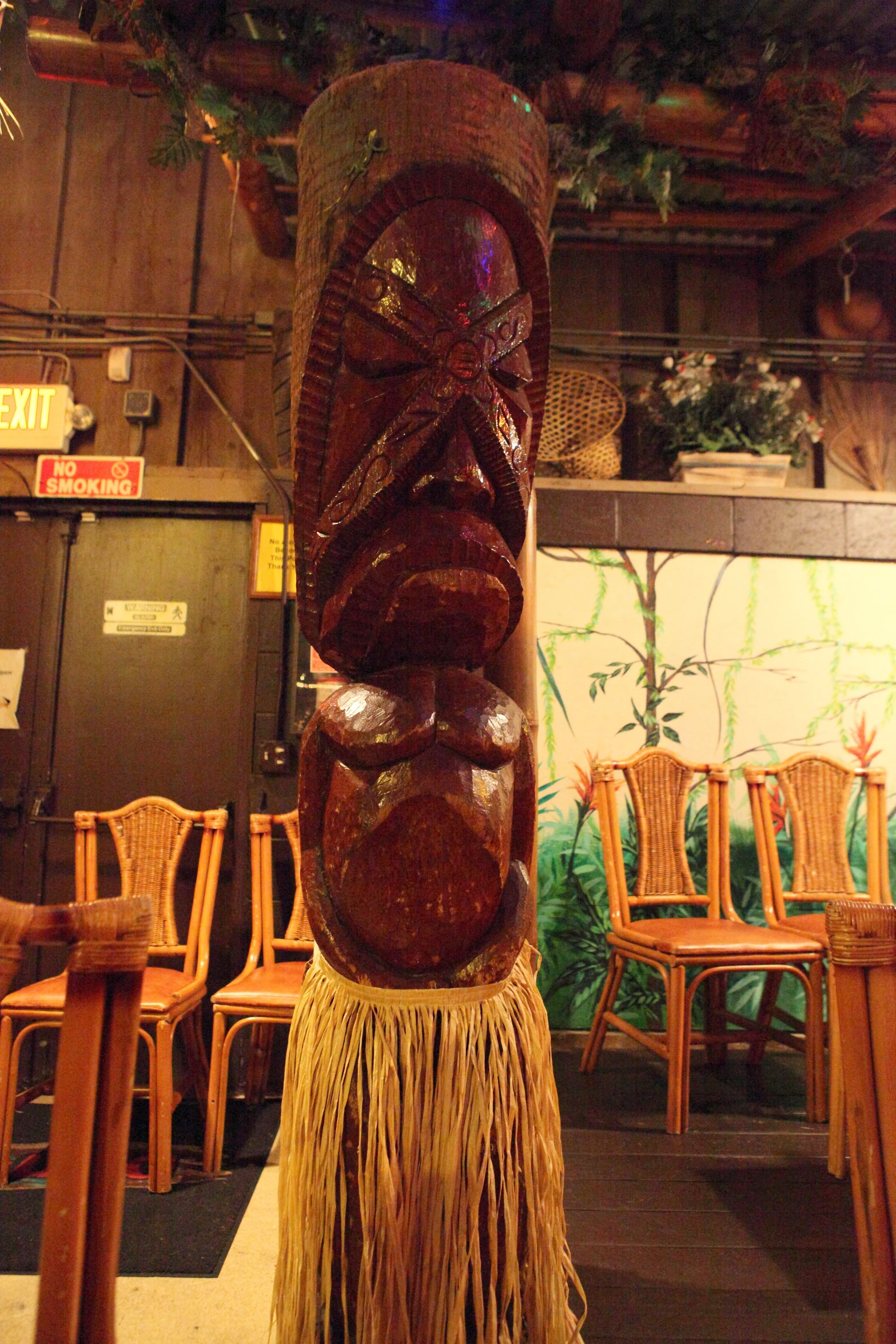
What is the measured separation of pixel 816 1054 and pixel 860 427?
2483mm

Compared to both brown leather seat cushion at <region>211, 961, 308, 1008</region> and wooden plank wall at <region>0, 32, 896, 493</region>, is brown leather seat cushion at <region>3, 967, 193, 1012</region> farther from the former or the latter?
wooden plank wall at <region>0, 32, 896, 493</region>

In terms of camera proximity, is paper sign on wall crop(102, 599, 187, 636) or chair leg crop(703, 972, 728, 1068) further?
paper sign on wall crop(102, 599, 187, 636)

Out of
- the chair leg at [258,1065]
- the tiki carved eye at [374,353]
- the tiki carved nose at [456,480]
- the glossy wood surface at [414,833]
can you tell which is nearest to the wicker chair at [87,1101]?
the glossy wood surface at [414,833]

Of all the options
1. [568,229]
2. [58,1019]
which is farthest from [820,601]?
[58,1019]

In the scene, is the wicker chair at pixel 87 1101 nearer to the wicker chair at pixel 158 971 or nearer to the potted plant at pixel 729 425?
the wicker chair at pixel 158 971

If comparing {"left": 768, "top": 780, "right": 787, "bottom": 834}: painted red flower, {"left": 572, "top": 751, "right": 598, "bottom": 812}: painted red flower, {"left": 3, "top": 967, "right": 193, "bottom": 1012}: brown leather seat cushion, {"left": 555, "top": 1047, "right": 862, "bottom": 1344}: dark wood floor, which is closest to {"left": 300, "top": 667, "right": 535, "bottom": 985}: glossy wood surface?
{"left": 555, "top": 1047, "right": 862, "bottom": 1344}: dark wood floor

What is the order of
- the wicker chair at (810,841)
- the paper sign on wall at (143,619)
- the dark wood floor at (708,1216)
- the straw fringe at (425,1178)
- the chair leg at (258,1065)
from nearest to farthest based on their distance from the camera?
the straw fringe at (425,1178) < the dark wood floor at (708,1216) < the chair leg at (258,1065) < the wicker chair at (810,841) < the paper sign on wall at (143,619)

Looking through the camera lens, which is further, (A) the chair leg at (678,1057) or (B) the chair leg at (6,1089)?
(A) the chair leg at (678,1057)

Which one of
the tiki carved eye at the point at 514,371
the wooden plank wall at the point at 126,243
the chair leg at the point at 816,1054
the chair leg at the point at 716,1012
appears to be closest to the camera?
the tiki carved eye at the point at 514,371

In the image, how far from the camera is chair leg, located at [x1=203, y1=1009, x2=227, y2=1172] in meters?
2.00

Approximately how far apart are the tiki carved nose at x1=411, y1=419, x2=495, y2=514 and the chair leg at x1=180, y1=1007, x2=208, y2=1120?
1.89 metres

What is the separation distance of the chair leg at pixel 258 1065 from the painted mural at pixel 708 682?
1.05m

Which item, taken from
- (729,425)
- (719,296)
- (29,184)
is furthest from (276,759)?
(719,296)

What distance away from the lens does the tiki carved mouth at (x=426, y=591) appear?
3.30 feet
